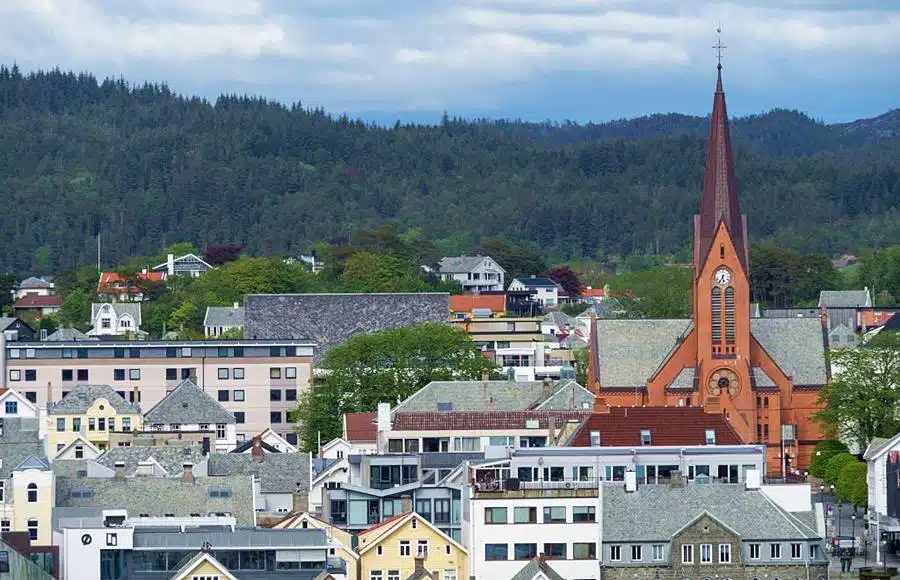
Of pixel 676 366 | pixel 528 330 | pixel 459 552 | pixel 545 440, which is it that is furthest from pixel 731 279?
pixel 528 330

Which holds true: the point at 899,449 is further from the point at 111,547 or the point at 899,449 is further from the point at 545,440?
the point at 111,547

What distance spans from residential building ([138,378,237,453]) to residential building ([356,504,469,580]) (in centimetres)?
4009

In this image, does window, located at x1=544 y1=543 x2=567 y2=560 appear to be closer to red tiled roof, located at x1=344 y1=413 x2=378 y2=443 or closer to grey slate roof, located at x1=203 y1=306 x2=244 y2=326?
red tiled roof, located at x1=344 y1=413 x2=378 y2=443

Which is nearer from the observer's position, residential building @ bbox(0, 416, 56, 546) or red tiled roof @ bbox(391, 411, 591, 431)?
residential building @ bbox(0, 416, 56, 546)

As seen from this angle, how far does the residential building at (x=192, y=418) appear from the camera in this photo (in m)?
118

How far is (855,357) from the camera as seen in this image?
401ft

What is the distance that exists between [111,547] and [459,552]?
9.39 meters

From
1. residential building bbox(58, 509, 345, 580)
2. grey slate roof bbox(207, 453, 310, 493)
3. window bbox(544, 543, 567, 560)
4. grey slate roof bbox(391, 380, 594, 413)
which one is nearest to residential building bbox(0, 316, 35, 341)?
grey slate roof bbox(391, 380, 594, 413)

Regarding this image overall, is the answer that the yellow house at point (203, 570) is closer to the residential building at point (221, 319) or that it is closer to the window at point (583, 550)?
the window at point (583, 550)

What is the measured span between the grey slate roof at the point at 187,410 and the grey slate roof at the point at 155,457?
18922 millimetres

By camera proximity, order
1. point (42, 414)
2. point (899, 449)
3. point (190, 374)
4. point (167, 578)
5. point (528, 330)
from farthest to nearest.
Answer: point (528, 330) < point (190, 374) < point (42, 414) < point (899, 449) < point (167, 578)

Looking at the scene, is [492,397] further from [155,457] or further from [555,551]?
[555,551]

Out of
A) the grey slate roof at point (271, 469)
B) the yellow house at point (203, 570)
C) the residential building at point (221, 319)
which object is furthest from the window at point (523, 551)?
the residential building at point (221, 319)

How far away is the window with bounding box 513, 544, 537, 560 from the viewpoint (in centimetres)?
7625
